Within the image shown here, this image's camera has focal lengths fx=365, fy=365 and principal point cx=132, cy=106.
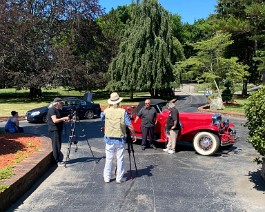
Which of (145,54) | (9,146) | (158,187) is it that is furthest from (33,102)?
(158,187)

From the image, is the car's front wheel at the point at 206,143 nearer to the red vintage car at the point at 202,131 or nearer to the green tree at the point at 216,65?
the red vintage car at the point at 202,131

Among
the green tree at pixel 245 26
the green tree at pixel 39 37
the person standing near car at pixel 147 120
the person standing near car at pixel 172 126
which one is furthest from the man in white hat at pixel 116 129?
the green tree at pixel 39 37

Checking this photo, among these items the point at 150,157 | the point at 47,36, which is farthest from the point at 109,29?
the point at 150,157

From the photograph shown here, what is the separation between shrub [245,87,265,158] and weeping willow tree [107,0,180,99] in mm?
25704

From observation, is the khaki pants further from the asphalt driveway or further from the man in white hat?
the man in white hat

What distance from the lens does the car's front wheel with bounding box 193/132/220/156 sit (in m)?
10.1

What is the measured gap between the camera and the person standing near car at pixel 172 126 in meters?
10.1

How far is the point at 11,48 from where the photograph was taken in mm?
33750

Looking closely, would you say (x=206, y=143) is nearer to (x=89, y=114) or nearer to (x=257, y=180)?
(x=257, y=180)

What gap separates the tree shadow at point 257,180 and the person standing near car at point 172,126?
2669 millimetres

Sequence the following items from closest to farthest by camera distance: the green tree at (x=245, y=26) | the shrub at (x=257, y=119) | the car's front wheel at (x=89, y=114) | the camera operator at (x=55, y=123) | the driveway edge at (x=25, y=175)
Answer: the driveway edge at (x=25, y=175)
the shrub at (x=257, y=119)
the camera operator at (x=55, y=123)
the car's front wheel at (x=89, y=114)
the green tree at (x=245, y=26)

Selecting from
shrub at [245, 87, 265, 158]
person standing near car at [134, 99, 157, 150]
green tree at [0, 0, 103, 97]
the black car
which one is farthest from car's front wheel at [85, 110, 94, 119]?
shrub at [245, 87, 265, 158]

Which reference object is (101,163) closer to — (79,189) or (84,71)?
(79,189)

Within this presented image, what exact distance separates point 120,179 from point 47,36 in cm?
3198
